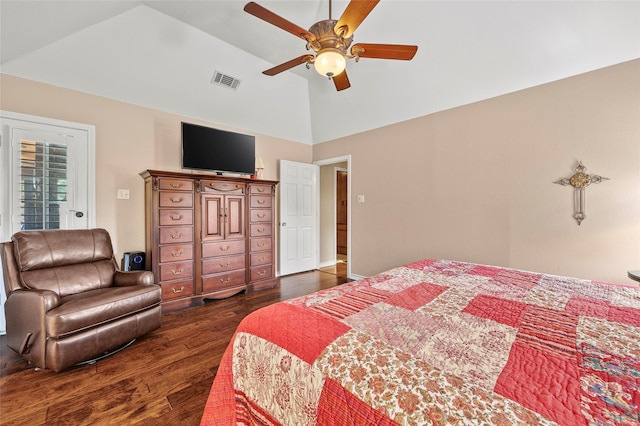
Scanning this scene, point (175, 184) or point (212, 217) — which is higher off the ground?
point (175, 184)

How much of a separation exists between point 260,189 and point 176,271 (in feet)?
4.91

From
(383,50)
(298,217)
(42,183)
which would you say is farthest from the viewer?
(298,217)

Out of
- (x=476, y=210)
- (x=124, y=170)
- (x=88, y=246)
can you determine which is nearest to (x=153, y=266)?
(x=88, y=246)

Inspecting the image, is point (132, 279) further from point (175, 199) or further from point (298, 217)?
point (298, 217)

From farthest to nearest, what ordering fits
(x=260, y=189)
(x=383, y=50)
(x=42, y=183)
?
(x=260, y=189), (x=42, y=183), (x=383, y=50)

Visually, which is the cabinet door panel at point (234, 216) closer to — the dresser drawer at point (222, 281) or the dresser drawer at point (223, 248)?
the dresser drawer at point (223, 248)

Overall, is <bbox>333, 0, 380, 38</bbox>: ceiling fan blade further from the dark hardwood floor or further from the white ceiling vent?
the dark hardwood floor

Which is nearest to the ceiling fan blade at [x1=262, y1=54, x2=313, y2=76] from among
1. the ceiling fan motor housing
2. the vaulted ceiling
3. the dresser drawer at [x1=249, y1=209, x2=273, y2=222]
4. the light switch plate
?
the ceiling fan motor housing

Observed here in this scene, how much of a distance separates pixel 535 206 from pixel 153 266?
411 centimetres

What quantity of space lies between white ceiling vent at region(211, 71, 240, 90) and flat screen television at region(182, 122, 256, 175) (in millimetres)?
610

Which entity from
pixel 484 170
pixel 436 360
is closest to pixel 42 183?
pixel 436 360

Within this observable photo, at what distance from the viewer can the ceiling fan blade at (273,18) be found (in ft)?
5.37

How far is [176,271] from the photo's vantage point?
3025mm

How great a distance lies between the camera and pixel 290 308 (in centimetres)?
117
